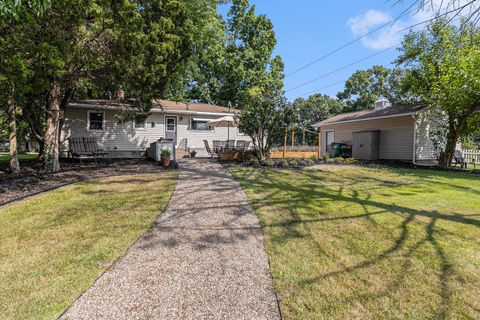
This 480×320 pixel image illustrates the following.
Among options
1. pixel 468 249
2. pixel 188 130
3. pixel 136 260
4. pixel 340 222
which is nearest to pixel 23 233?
pixel 136 260

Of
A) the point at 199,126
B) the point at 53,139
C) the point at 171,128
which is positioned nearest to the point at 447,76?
the point at 199,126

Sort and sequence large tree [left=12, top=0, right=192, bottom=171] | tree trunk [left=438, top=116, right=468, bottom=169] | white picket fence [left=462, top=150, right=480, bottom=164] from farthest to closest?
white picket fence [left=462, top=150, right=480, bottom=164] < tree trunk [left=438, top=116, right=468, bottom=169] < large tree [left=12, top=0, right=192, bottom=171]

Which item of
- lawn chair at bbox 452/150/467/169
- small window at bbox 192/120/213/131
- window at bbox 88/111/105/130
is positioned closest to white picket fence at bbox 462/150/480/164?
lawn chair at bbox 452/150/467/169

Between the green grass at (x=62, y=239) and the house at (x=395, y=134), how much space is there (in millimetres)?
13628

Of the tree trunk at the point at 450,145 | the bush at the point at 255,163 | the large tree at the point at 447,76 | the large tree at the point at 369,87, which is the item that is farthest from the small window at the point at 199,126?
the large tree at the point at 369,87

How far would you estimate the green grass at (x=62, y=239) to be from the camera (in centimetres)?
222

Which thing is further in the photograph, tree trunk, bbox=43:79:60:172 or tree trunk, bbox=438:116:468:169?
tree trunk, bbox=438:116:468:169

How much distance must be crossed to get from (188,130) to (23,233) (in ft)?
42.0

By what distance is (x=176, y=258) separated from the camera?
9.48ft

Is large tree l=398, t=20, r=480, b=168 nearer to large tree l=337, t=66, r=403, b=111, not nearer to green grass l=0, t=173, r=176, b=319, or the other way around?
green grass l=0, t=173, r=176, b=319

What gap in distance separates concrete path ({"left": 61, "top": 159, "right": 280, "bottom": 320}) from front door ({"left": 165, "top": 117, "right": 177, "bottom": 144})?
39.5 ft

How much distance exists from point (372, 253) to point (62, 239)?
3.81m

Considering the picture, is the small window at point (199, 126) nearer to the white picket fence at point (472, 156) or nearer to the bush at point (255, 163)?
the bush at point (255, 163)

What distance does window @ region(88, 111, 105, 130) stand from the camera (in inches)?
541
